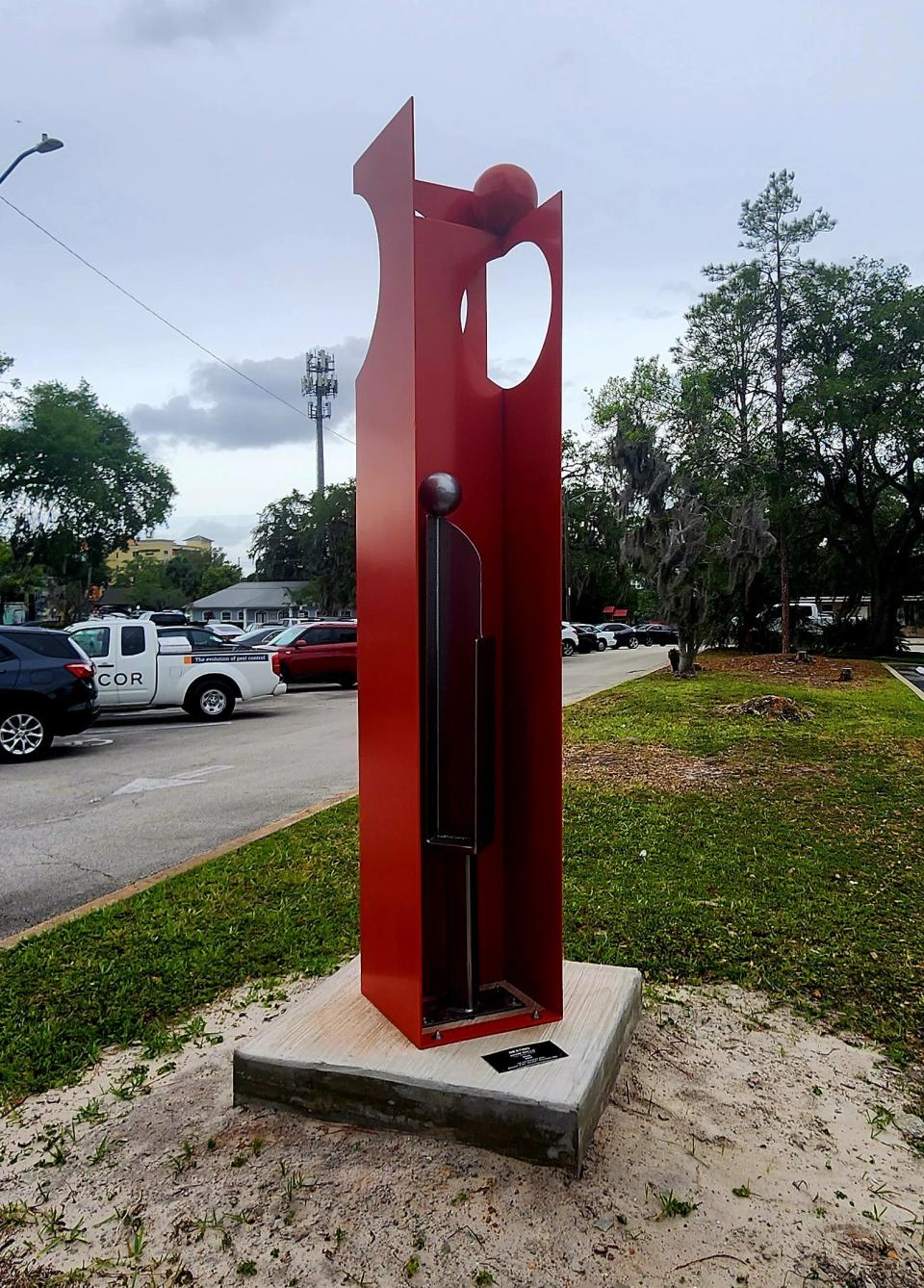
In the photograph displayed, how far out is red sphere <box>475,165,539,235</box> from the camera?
115 inches

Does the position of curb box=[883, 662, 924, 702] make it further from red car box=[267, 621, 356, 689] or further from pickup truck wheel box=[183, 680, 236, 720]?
pickup truck wheel box=[183, 680, 236, 720]

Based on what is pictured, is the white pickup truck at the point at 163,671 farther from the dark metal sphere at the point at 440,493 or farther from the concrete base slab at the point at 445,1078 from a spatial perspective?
the dark metal sphere at the point at 440,493

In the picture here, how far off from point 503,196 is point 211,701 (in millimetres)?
12164

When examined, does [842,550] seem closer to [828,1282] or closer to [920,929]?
[920,929]

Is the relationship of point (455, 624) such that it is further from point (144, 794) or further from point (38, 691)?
point (38, 691)

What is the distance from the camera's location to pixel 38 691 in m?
10.5

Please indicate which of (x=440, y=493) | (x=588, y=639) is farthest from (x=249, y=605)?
(x=440, y=493)

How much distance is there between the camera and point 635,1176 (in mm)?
2363

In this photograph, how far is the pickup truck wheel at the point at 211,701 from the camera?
1399 centimetres

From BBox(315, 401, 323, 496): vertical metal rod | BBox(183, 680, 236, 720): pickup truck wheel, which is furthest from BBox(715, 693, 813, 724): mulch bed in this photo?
BBox(315, 401, 323, 496): vertical metal rod

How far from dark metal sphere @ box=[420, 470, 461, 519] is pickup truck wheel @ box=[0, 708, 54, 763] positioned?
921cm

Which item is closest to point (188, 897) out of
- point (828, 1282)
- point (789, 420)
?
point (828, 1282)

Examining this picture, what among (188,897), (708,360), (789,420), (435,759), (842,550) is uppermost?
(708,360)

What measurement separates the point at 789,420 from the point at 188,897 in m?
25.4
